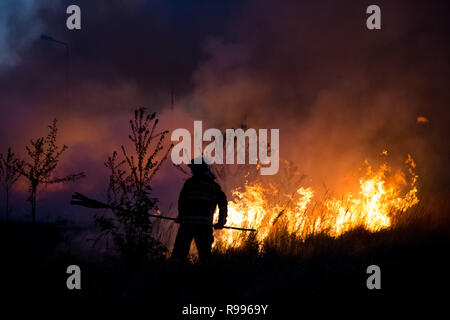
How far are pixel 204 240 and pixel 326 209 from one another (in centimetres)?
395

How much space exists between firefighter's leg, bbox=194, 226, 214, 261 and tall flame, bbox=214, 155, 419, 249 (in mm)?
790

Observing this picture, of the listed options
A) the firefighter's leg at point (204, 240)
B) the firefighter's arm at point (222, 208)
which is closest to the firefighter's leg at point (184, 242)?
the firefighter's leg at point (204, 240)

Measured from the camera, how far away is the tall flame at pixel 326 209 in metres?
9.29

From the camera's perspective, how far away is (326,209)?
10.2 metres

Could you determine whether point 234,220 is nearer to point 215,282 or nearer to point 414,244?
point 215,282

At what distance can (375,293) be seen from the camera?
5.72 m

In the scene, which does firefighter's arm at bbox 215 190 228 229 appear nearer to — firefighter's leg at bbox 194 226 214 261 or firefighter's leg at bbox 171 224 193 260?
firefighter's leg at bbox 194 226 214 261

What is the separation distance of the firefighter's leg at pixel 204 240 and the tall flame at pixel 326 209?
79 centimetres

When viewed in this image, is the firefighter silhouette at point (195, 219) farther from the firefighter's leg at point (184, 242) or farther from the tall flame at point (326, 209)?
the tall flame at point (326, 209)

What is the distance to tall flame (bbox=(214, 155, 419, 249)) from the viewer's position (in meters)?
9.29

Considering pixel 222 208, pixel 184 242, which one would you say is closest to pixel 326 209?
pixel 222 208

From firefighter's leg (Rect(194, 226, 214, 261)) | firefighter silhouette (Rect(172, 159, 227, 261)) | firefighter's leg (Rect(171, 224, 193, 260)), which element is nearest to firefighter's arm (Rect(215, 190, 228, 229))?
firefighter silhouette (Rect(172, 159, 227, 261))
